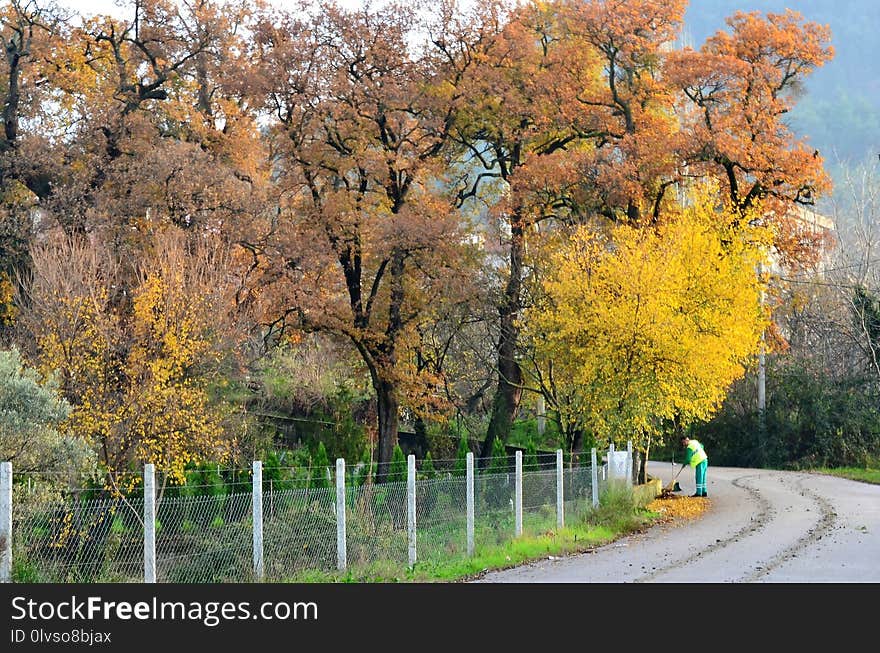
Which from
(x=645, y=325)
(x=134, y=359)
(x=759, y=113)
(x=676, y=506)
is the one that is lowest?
(x=676, y=506)

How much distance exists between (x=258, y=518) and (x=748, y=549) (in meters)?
8.73

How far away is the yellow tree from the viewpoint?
2669 centimetres

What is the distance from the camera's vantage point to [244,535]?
50.9ft

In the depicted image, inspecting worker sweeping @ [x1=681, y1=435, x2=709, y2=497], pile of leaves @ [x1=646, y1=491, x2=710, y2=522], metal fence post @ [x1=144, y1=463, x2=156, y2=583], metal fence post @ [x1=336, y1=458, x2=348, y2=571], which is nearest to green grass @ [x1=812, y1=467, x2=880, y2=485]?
worker sweeping @ [x1=681, y1=435, x2=709, y2=497]

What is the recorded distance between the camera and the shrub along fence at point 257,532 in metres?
13.4

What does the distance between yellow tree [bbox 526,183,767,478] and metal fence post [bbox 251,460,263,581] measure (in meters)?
13.6

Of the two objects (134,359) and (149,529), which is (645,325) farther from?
(149,529)

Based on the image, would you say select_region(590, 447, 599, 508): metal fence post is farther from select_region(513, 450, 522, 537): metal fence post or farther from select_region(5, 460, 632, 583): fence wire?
select_region(5, 460, 632, 583): fence wire

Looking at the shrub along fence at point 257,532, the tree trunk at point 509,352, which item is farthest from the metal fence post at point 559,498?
the tree trunk at point 509,352

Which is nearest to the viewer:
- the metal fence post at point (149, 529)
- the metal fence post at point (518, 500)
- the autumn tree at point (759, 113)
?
the metal fence post at point (149, 529)

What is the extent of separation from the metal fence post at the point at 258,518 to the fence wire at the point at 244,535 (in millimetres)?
166

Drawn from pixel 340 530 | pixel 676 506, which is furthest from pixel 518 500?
pixel 676 506

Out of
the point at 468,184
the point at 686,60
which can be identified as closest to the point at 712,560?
the point at 686,60

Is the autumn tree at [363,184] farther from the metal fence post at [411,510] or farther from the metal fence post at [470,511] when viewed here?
the metal fence post at [411,510]
